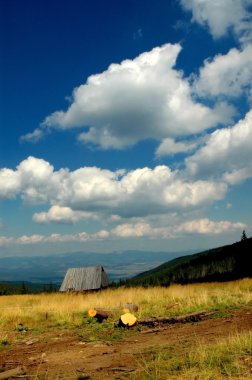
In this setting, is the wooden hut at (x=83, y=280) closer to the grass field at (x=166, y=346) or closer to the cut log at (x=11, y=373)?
the grass field at (x=166, y=346)

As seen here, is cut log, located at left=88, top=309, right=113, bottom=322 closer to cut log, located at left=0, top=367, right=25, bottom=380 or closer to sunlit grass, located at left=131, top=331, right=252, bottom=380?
sunlit grass, located at left=131, top=331, right=252, bottom=380

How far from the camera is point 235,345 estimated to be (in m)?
8.90

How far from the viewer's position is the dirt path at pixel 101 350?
857 centimetres

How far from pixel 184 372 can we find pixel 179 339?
4126 millimetres

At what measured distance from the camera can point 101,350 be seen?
35.6ft

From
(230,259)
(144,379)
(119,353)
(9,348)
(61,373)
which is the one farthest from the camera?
(230,259)

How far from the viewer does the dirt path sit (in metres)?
8.57

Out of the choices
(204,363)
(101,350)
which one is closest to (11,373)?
(101,350)

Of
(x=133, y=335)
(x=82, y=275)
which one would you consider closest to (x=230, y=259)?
(x=82, y=275)

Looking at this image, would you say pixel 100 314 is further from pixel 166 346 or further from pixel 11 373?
pixel 11 373

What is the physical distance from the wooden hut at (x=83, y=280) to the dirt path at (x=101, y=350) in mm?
34616

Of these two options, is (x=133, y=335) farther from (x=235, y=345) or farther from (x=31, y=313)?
(x=31, y=313)

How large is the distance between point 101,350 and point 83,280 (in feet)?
128

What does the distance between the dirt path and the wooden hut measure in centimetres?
3462
